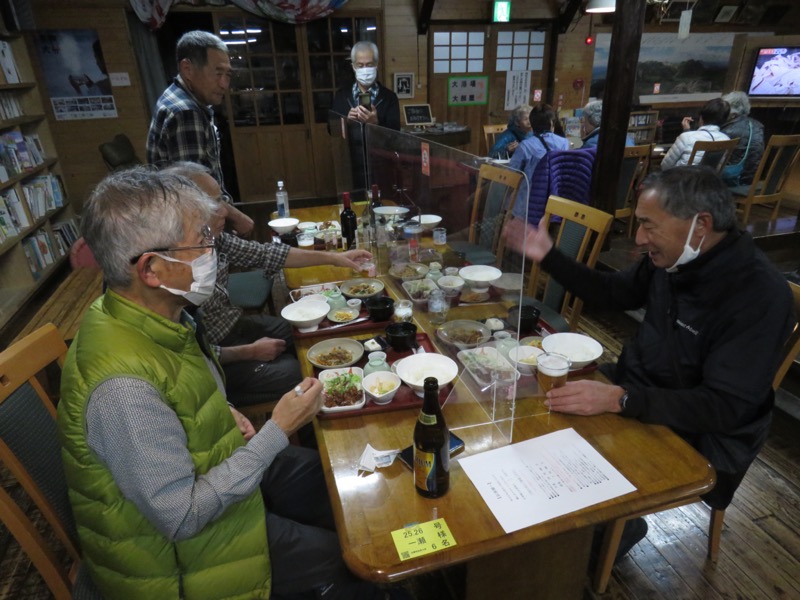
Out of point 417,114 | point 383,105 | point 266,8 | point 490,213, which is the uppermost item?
point 266,8

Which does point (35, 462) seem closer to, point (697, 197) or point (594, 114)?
point (697, 197)

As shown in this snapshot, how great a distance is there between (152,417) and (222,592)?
1.35 ft

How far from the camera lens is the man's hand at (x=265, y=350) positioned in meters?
1.85

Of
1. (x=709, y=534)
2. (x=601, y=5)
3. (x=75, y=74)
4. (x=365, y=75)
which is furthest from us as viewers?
(x=75, y=74)

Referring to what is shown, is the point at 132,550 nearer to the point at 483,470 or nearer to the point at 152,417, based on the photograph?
the point at 152,417

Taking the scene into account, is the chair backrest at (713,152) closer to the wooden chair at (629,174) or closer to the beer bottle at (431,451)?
the wooden chair at (629,174)

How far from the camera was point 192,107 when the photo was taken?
7.91ft

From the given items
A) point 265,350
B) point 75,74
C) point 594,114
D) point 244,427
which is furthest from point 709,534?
point 75,74

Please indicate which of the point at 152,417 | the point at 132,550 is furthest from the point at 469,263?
the point at 132,550

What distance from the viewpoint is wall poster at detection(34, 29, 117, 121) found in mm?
4859

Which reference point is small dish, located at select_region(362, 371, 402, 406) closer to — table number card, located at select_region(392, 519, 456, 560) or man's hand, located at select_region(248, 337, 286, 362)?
table number card, located at select_region(392, 519, 456, 560)

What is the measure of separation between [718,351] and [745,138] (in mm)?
3963

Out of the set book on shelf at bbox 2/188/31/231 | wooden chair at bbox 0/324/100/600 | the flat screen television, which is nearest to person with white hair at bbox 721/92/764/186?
the flat screen television

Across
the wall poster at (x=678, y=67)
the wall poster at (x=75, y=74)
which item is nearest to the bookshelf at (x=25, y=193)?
the wall poster at (x=75, y=74)
